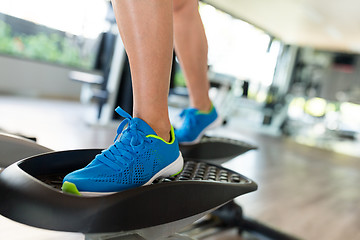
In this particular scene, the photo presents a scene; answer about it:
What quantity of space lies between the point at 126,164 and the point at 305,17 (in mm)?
7583

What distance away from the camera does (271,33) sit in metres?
9.12

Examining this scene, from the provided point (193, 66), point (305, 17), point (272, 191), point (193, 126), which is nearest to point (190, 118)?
point (193, 126)

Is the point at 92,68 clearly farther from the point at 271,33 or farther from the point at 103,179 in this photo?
the point at 103,179

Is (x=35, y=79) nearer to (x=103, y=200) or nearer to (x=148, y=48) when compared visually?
(x=148, y=48)

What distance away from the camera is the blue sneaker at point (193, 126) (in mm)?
951

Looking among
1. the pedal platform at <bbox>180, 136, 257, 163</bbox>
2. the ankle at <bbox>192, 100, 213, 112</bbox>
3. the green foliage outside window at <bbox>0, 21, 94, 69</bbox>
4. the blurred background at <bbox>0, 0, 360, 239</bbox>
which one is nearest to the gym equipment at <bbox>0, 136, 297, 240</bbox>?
the pedal platform at <bbox>180, 136, 257, 163</bbox>

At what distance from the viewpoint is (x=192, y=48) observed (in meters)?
0.95

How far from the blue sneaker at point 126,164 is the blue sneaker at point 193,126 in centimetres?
31

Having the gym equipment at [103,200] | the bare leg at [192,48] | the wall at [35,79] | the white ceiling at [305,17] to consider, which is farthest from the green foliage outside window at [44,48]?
the gym equipment at [103,200]

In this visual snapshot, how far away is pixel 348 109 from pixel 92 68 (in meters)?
7.46

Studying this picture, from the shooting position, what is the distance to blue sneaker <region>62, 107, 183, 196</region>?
20.1 inches

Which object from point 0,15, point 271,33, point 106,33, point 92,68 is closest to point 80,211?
point 106,33

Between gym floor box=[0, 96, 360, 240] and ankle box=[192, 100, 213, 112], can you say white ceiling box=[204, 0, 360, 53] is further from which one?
ankle box=[192, 100, 213, 112]

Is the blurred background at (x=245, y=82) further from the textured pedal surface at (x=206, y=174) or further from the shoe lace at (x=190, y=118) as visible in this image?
the textured pedal surface at (x=206, y=174)
